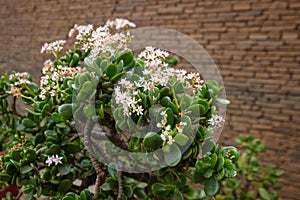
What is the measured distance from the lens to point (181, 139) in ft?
1.94

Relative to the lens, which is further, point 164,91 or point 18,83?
point 18,83

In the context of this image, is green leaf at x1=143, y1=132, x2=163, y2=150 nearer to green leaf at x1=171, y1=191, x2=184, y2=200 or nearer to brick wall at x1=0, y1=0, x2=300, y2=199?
green leaf at x1=171, y1=191, x2=184, y2=200

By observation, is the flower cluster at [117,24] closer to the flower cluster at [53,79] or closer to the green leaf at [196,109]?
the flower cluster at [53,79]

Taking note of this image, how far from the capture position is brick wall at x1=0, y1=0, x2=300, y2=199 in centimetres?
206

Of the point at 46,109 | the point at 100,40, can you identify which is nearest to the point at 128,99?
the point at 100,40

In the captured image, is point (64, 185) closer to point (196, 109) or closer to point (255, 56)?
point (196, 109)

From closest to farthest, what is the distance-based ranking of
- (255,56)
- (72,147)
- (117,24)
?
(72,147), (117,24), (255,56)

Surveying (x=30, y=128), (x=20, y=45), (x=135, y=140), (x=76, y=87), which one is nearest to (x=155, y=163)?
(x=135, y=140)

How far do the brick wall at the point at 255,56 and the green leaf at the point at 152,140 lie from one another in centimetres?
167

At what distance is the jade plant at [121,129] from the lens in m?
0.63

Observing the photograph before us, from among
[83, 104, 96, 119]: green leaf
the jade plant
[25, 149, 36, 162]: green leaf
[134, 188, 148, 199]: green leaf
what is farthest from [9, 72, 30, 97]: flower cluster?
[134, 188, 148, 199]: green leaf

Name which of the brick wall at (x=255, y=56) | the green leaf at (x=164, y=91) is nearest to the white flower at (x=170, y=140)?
the green leaf at (x=164, y=91)

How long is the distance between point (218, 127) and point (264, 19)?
1622mm

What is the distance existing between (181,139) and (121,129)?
4.8 inches
